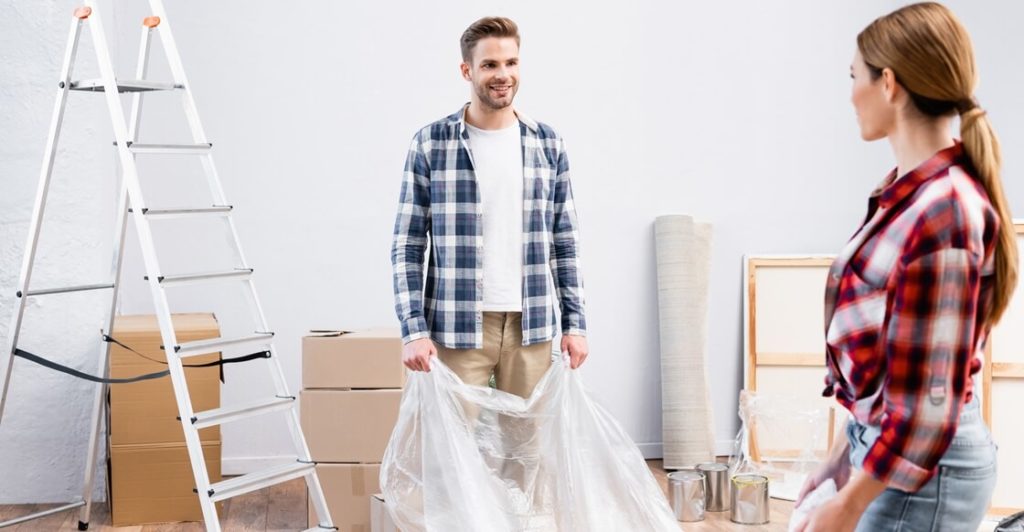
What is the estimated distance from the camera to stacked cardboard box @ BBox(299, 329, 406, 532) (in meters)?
3.38

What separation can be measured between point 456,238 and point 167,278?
0.83m

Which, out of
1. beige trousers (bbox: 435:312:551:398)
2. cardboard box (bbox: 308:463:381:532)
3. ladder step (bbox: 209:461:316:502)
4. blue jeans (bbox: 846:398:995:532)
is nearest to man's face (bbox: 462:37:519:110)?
beige trousers (bbox: 435:312:551:398)

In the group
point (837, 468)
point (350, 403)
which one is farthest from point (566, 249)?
point (837, 468)

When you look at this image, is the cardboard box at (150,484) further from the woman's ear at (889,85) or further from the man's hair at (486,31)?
the woman's ear at (889,85)

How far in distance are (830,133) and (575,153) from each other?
1088 millimetres

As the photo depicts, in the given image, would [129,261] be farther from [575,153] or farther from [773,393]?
[773,393]

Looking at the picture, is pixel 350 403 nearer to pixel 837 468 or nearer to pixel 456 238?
pixel 456 238

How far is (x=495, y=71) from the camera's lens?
2607 millimetres

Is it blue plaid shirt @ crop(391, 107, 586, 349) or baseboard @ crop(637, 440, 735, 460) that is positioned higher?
blue plaid shirt @ crop(391, 107, 586, 349)

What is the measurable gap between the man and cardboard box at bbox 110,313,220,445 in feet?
3.78

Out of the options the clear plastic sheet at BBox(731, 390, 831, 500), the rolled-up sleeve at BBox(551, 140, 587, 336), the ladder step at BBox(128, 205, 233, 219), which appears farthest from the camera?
the clear plastic sheet at BBox(731, 390, 831, 500)

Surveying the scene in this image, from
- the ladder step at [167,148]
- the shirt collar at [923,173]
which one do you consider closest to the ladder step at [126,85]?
the ladder step at [167,148]

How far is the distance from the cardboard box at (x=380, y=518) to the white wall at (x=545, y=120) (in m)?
1.30

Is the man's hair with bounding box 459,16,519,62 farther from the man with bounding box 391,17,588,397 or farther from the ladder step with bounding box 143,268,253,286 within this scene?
the ladder step with bounding box 143,268,253,286
